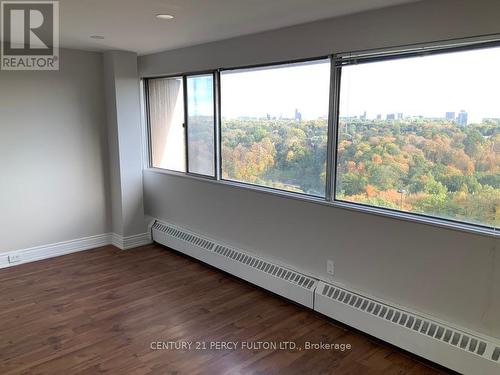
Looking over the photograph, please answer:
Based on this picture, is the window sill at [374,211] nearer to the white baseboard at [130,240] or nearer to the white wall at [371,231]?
the white wall at [371,231]

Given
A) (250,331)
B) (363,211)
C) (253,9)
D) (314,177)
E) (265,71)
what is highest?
(253,9)

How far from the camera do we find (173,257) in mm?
4551

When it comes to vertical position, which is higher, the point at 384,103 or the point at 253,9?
the point at 253,9

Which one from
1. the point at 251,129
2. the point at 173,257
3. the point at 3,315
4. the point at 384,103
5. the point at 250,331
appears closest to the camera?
the point at 384,103

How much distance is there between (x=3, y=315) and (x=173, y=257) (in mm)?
1787

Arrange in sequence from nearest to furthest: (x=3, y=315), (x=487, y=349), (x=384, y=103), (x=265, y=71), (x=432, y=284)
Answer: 1. (x=487, y=349)
2. (x=432, y=284)
3. (x=384, y=103)
4. (x=3, y=315)
5. (x=265, y=71)

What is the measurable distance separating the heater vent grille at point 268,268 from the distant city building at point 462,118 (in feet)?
5.47

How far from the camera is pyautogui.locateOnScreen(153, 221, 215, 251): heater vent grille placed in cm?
421

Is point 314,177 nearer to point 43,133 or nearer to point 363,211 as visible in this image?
point 363,211

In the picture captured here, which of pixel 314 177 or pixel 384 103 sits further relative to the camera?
pixel 314 177

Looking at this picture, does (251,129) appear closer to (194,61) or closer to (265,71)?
(265,71)

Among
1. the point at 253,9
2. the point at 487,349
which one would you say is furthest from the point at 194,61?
the point at 487,349

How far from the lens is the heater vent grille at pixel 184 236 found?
4.21 m

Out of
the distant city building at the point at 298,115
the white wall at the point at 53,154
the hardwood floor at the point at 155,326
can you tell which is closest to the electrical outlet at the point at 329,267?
the hardwood floor at the point at 155,326
